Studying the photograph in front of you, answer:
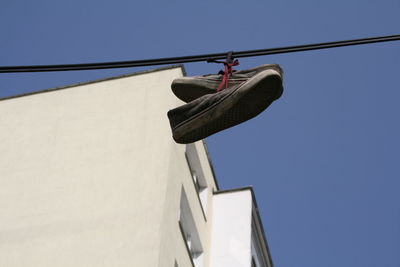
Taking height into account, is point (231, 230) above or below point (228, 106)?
below

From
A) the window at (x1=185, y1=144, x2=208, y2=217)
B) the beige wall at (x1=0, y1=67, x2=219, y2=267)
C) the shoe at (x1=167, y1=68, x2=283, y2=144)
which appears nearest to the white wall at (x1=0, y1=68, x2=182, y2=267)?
the beige wall at (x1=0, y1=67, x2=219, y2=267)

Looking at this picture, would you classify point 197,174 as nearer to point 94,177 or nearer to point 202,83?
point 94,177

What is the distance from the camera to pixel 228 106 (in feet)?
20.7

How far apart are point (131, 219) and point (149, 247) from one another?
909 millimetres

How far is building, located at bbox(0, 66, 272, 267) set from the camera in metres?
14.2

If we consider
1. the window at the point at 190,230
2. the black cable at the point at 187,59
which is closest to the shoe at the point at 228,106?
the black cable at the point at 187,59

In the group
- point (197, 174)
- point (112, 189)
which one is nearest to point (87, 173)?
point (112, 189)

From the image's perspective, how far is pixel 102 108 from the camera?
17594 mm

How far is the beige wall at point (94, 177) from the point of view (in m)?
14.1

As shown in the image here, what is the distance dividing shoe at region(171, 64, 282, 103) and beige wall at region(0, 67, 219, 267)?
6.71 metres

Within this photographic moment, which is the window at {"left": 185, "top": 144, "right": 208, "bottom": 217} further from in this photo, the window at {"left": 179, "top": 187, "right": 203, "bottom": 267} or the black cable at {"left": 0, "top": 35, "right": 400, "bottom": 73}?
the black cable at {"left": 0, "top": 35, "right": 400, "bottom": 73}

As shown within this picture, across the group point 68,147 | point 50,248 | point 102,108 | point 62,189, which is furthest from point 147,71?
point 50,248

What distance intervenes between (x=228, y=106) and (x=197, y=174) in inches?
480

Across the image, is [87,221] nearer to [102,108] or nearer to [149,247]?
[149,247]
